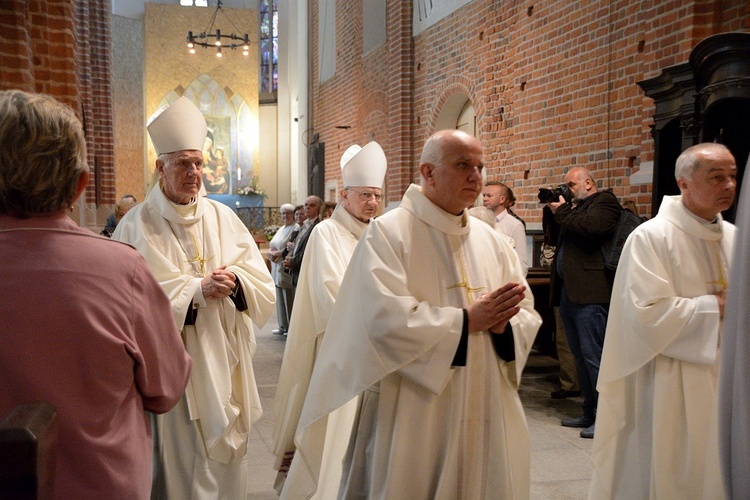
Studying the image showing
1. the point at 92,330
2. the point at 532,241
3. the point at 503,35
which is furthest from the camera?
the point at 503,35

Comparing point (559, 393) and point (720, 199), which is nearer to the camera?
point (720, 199)

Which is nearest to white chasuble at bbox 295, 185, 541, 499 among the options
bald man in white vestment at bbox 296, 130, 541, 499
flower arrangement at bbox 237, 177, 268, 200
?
bald man in white vestment at bbox 296, 130, 541, 499

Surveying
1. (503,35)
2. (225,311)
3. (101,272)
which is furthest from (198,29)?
(101,272)

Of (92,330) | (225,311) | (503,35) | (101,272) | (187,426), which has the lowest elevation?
(187,426)

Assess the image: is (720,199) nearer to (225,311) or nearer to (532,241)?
(225,311)

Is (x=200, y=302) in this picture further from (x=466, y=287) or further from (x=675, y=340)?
(x=675, y=340)

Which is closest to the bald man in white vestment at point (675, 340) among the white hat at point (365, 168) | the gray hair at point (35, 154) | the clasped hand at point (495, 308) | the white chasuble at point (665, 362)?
the white chasuble at point (665, 362)

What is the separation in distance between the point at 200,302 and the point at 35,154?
6.69 ft

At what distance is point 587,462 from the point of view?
5008mm

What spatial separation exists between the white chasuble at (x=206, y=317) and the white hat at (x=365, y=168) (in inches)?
34.7

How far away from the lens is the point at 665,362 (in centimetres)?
346

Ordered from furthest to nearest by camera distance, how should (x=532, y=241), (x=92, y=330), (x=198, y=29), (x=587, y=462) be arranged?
(x=198, y=29)
(x=532, y=241)
(x=587, y=462)
(x=92, y=330)

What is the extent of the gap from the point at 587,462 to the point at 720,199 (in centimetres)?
224

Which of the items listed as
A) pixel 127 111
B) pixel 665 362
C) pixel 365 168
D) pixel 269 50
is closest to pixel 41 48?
pixel 365 168
